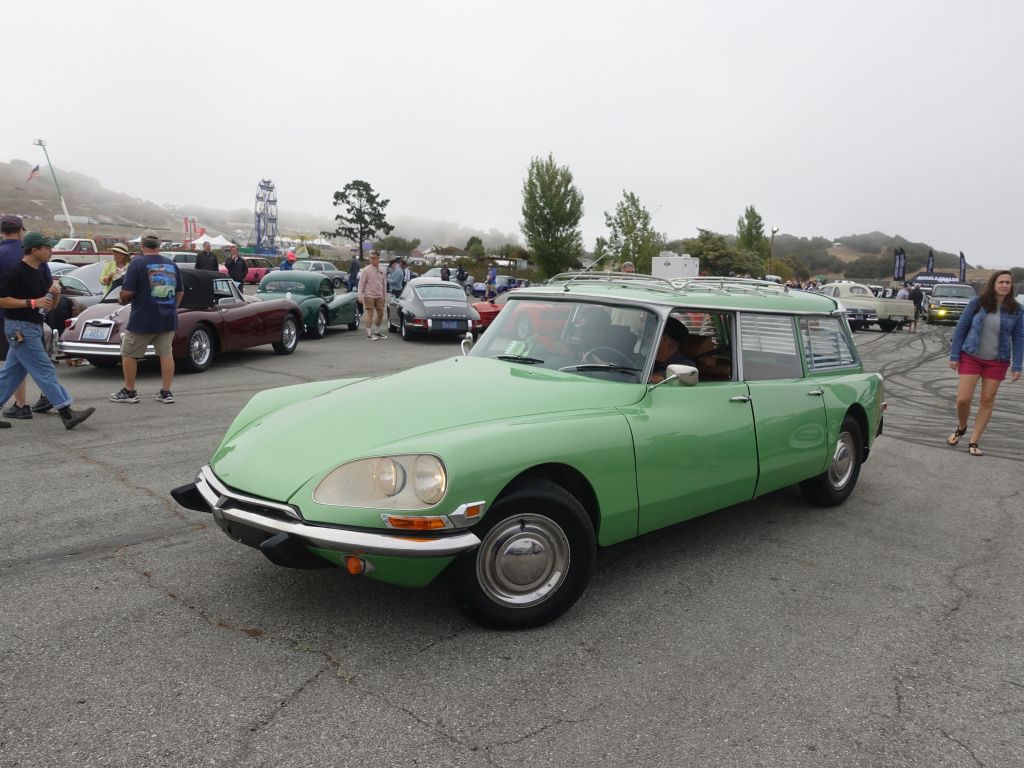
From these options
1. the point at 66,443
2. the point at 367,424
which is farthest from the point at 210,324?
the point at 367,424

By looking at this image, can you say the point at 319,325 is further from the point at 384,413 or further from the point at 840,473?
the point at 384,413

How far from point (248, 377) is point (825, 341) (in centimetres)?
781

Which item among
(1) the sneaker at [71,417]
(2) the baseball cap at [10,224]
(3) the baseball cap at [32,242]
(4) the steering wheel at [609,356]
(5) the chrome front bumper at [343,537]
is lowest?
(1) the sneaker at [71,417]

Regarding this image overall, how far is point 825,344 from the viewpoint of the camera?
16.9ft

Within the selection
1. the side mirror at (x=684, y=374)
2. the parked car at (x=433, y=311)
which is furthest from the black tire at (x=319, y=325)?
the side mirror at (x=684, y=374)

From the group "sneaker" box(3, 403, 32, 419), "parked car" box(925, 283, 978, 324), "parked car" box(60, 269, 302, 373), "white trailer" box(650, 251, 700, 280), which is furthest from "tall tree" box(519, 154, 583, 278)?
"sneaker" box(3, 403, 32, 419)

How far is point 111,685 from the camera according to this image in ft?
8.76

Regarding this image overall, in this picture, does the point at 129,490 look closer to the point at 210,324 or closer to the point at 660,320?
the point at 660,320

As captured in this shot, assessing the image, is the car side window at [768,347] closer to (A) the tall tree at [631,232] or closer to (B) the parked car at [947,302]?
(B) the parked car at [947,302]

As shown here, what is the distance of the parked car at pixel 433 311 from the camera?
51.2 ft

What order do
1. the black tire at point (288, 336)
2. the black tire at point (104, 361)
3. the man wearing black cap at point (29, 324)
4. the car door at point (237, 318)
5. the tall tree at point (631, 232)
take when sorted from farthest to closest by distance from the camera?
the tall tree at point (631, 232)
the black tire at point (288, 336)
the car door at point (237, 318)
the black tire at point (104, 361)
the man wearing black cap at point (29, 324)

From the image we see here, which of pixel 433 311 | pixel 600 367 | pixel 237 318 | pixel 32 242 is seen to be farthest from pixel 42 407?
pixel 433 311

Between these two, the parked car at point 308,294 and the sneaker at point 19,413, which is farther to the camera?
the parked car at point 308,294

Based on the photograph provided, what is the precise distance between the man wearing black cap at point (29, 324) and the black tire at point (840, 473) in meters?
6.27
